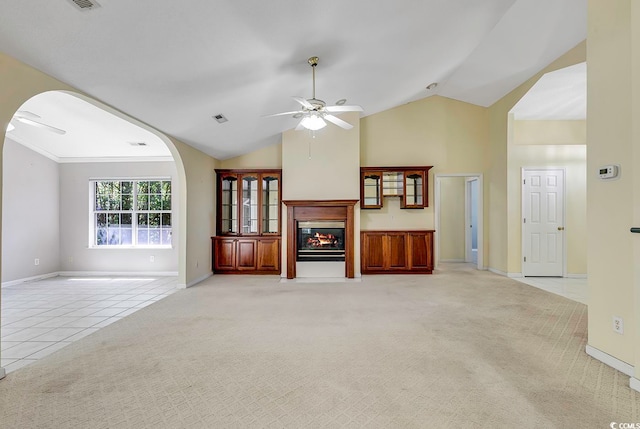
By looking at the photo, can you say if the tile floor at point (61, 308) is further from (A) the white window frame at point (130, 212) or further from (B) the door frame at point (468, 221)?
(B) the door frame at point (468, 221)

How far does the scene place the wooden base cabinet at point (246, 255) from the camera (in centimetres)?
652

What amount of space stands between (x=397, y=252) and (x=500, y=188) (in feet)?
8.36

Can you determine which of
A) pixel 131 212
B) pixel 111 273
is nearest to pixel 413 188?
pixel 131 212

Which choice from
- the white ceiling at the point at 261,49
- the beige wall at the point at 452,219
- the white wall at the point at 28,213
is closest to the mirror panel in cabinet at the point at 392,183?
the white ceiling at the point at 261,49

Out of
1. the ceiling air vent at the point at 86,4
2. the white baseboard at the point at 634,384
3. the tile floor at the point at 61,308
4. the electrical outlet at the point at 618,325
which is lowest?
the tile floor at the point at 61,308

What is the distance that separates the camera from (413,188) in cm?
677

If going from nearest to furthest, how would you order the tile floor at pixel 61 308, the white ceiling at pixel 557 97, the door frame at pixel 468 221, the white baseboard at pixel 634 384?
1. the white baseboard at pixel 634 384
2. the tile floor at pixel 61 308
3. the white ceiling at pixel 557 97
4. the door frame at pixel 468 221

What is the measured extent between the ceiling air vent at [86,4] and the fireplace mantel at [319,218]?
13.8 feet

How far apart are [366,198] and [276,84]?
3354mm

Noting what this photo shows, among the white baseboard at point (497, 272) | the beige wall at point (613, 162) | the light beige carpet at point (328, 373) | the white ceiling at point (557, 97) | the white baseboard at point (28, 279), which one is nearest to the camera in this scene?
the light beige carpet at point (328, 373)

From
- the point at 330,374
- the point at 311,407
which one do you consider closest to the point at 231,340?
the point at 330,374

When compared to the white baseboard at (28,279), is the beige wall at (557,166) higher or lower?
higher

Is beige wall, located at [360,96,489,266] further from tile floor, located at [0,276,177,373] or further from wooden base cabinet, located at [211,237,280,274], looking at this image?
tile floor, located at [0,276,177,373]

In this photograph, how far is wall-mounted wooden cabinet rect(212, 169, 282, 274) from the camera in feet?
21.4
